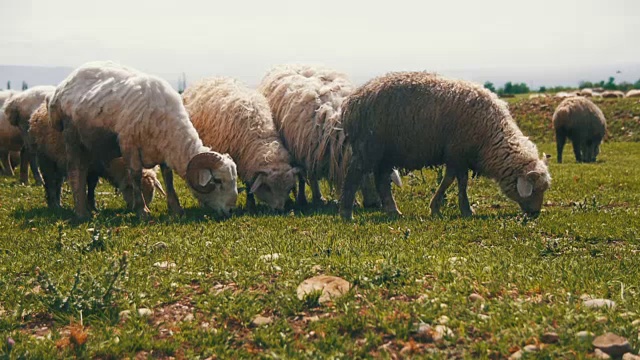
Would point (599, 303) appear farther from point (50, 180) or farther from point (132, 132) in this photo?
point (50, 180)

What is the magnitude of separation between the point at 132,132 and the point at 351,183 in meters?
3.24

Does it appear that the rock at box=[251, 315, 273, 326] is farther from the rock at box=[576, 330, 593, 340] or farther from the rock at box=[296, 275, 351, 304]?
the rock at box=[576, 330, 593, 340]

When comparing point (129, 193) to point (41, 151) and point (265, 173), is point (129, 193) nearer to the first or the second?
point (41, 151)

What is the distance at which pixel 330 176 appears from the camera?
11.2 meters

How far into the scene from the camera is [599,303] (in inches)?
201

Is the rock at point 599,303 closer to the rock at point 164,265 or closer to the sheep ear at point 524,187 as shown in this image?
the rock at point 164,265

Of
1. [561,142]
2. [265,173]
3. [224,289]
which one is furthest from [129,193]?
[561,142]

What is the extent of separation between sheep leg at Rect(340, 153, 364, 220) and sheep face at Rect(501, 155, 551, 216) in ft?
6.97

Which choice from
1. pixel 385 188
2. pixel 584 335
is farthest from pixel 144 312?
pixel 385 188

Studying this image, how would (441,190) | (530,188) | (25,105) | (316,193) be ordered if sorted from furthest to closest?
(25,105)
(316,193)
(441,190)
(530,188)

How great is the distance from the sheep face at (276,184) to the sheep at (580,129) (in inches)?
581

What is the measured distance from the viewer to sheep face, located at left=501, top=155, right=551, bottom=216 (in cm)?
987

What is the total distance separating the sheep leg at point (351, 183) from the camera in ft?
33.2

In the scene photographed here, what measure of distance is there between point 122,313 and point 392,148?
5662mm
